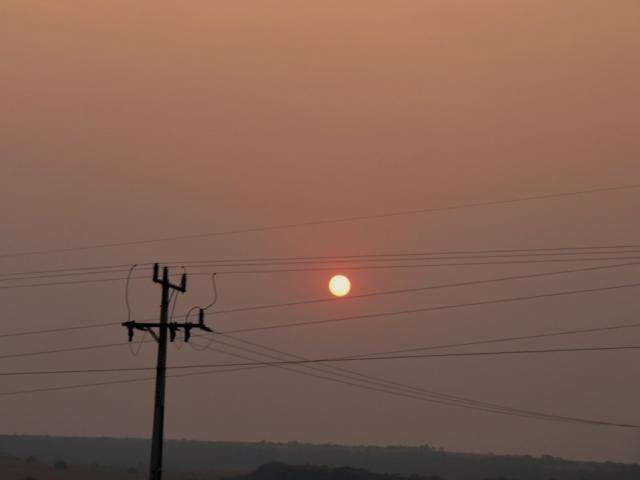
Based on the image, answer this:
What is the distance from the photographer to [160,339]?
46.0 m

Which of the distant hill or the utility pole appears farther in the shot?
the distant hill

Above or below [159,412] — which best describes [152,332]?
above

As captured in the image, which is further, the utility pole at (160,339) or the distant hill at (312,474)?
the distant hill at (312,474)

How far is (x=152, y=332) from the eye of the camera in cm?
4669

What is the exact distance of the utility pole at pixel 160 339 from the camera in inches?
1722

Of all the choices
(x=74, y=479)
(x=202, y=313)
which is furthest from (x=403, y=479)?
(x=202, y=313)

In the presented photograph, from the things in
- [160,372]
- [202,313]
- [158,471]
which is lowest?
[158,471]

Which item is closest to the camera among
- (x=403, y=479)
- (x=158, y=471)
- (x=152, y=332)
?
(x=158, y=471)

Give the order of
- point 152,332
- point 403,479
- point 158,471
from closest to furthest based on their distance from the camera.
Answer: point 158,471 → point 152,332 → point 403,479

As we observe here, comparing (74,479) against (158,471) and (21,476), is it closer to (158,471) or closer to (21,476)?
(21,476)

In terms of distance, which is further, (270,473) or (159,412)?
(270,473)

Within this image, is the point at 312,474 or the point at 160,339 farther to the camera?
the point at 312,474

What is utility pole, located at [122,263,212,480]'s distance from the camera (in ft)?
144

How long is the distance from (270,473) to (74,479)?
3818 cm
